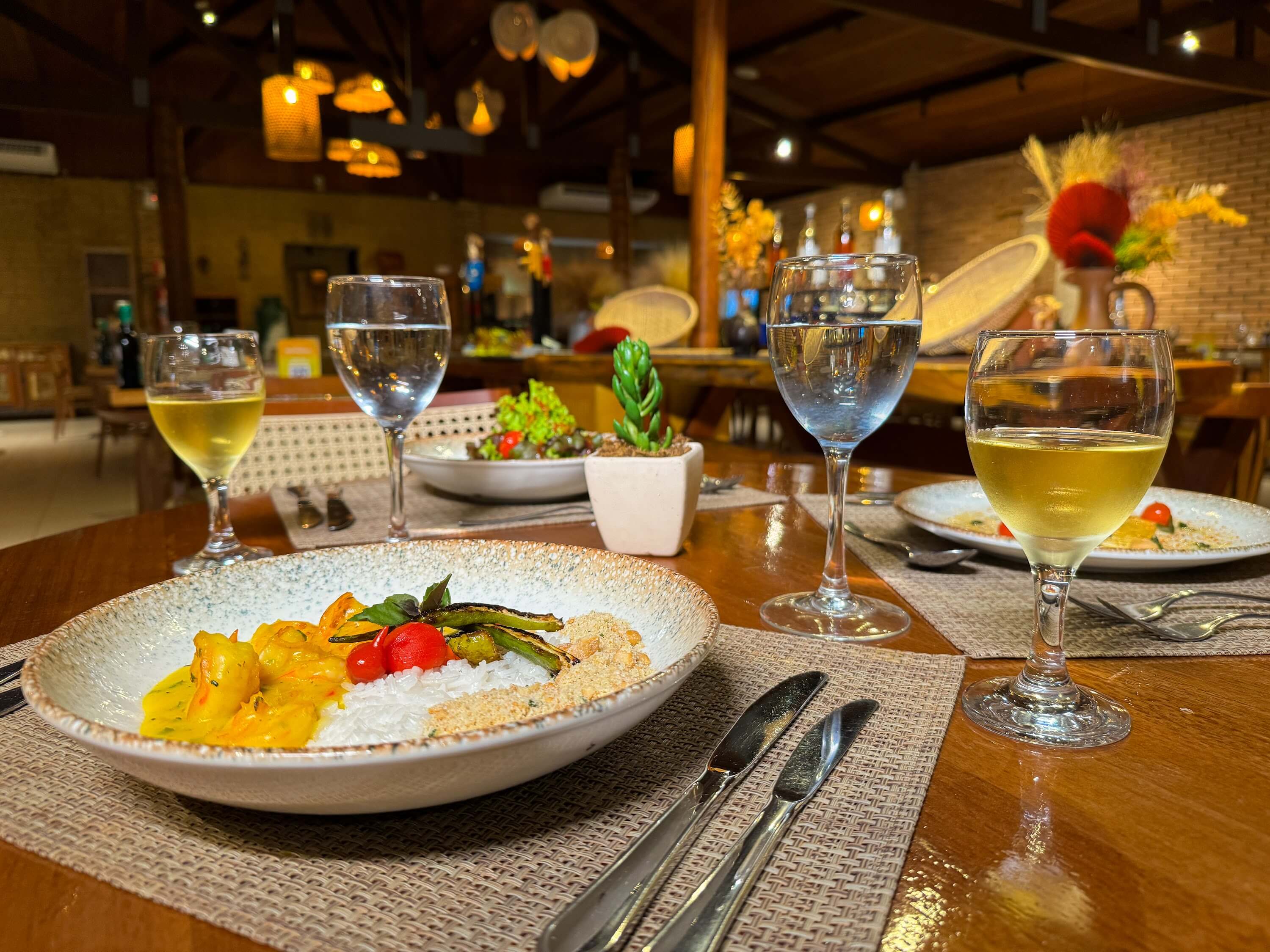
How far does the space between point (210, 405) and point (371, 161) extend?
26.9 feet

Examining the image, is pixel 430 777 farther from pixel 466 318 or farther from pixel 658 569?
pixel 466 318

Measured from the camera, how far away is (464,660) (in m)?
0.47

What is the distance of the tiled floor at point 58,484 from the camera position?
5320 millimetres

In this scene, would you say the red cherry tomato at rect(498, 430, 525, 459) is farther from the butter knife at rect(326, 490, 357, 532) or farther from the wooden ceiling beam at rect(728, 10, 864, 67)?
the wooden ceiling beam at rect(728, 10, 864, 67)

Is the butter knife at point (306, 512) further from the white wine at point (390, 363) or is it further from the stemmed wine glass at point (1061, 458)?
the stemmed wine glass at point (1061, 458)

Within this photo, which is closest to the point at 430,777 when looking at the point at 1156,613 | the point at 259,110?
the point at 1156,613

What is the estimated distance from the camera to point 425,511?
3.57ft

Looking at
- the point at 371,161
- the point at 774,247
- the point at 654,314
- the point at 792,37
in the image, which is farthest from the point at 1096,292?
the point at 792,37

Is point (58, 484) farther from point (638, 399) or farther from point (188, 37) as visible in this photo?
point (638, 399)

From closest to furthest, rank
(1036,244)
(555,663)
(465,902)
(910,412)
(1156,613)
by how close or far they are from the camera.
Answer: (465,902) → (555,663) → (1156,613) → (1036,244) → (910,412)

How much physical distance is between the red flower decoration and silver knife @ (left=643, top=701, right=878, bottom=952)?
251cm

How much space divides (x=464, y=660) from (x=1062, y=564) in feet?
1.18

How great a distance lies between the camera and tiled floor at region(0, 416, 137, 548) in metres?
5.32

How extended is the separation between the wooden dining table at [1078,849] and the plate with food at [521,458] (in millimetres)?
478
